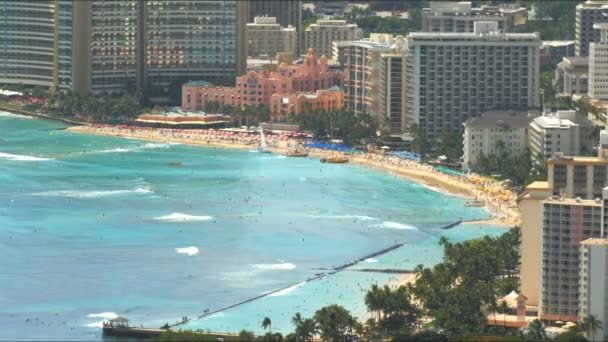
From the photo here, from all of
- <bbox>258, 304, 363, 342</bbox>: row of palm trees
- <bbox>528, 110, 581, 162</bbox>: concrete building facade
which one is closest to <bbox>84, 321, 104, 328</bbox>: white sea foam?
<bbox>258, 304, 363, 342</bbox>: row of palm trees

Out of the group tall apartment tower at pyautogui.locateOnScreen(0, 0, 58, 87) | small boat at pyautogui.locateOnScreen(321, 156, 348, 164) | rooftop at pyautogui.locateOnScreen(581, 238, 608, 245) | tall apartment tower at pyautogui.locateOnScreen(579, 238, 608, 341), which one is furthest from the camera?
tall apartment tower at pyautogui.locateOnScreen(0, 0, 58, 87)

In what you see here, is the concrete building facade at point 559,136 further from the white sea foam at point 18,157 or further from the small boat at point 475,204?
the white sea foam at point 18,157

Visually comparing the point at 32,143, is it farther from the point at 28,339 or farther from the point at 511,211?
the point at 28,339

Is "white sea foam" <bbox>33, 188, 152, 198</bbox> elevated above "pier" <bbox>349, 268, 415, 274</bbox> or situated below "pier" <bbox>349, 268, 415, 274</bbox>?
above

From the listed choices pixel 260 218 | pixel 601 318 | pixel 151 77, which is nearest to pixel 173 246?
pixel 260 218

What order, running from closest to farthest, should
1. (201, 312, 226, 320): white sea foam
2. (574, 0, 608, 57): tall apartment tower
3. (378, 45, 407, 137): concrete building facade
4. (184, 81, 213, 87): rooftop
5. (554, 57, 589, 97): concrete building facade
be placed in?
(201, 312, 226, 320): white sea foam
(378, 45, 407, 137): concrete building facade
(554, 57, 589, 97): concrete building facade
(184, 81, 213, 87): rooftop
(574, 0, 608, 57): tall apartment tower

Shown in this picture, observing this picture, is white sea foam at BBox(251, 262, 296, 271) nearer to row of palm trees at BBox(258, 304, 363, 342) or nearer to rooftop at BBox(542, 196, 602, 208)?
row of palm trees at BBox(258, 304, 363, 342)

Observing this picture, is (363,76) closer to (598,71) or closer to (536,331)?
(598,71)

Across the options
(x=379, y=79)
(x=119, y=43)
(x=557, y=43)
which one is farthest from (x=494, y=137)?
(x=557, y=43)
